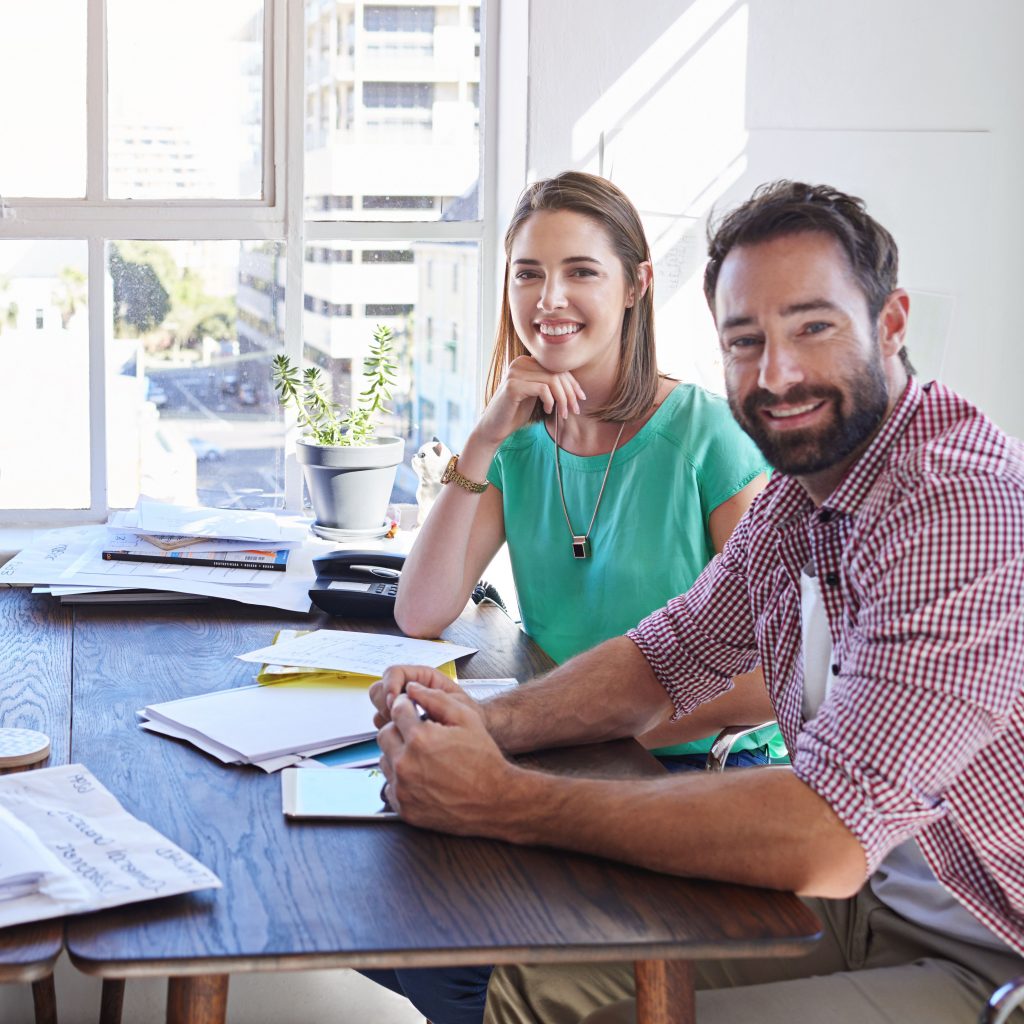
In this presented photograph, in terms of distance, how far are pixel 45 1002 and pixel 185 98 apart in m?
1.90

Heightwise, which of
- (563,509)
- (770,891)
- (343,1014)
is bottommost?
(343,1014)

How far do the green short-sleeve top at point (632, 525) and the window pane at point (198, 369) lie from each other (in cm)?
119

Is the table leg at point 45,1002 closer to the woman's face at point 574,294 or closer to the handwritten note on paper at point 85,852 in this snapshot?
the handwritten note on paper at point 85,852

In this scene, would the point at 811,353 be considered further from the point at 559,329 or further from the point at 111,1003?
the point at 111,1003

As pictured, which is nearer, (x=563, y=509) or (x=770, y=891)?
(x=770, y=891)

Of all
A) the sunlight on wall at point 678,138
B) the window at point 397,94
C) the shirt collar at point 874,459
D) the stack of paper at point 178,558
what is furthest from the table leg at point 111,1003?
the window at point 397,94

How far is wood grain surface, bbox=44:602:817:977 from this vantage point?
979 mm

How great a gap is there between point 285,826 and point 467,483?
917 mm

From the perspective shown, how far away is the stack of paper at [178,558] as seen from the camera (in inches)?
82.4

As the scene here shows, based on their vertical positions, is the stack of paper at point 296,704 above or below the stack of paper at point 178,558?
below

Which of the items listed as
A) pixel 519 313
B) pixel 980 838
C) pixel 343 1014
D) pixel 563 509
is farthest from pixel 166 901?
pixel 343 1014

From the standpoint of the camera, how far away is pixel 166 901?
1.04 metres

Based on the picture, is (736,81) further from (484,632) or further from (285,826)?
(285,826)

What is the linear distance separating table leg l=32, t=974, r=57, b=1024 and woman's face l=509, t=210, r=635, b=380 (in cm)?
130
